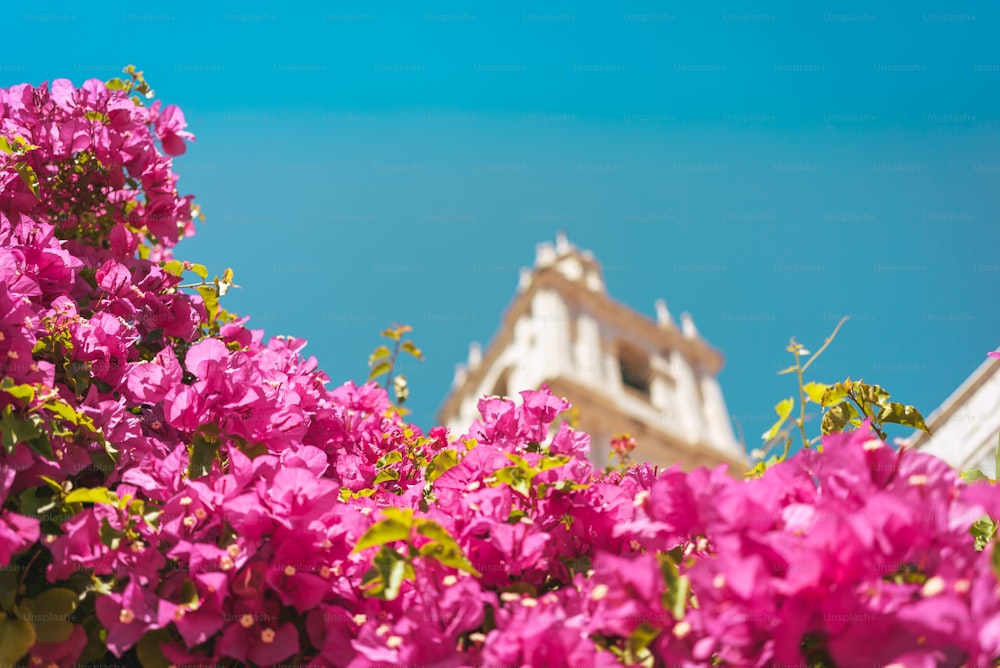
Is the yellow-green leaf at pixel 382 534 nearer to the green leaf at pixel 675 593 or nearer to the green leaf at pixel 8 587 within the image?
the green leaf at pixel 675 593

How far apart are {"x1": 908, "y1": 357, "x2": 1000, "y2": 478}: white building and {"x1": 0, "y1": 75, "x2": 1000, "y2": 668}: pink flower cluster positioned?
2491mm

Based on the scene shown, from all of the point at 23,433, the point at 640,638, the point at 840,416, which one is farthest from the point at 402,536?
the point at 840,416

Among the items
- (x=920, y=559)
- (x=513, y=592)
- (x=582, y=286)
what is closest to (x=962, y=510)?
(x=920, y=559)

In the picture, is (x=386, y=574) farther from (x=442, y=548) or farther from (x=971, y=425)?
(x=971, y=425)

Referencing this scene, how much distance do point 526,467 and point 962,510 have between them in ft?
3.02

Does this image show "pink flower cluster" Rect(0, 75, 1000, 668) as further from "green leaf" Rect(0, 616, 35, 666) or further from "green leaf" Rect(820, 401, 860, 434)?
"green leaf" Rect(820, 401, 860, 434)

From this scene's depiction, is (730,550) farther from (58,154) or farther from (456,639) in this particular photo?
(58,154)

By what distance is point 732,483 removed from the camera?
157 centimetres

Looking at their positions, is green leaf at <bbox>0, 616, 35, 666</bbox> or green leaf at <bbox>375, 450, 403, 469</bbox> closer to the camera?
green leaf at <bbox>0, 616, 35, 666</bbox>

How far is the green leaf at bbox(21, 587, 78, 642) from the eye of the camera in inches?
67.2

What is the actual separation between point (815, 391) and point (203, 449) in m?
1.87

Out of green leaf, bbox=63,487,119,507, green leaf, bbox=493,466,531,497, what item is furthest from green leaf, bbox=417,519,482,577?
green leaf, bbox=63,487,119,507

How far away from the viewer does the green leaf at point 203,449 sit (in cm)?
196

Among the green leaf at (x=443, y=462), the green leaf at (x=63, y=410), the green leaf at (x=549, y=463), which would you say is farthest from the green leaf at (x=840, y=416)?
the green leaf at (x=63, y=410)
